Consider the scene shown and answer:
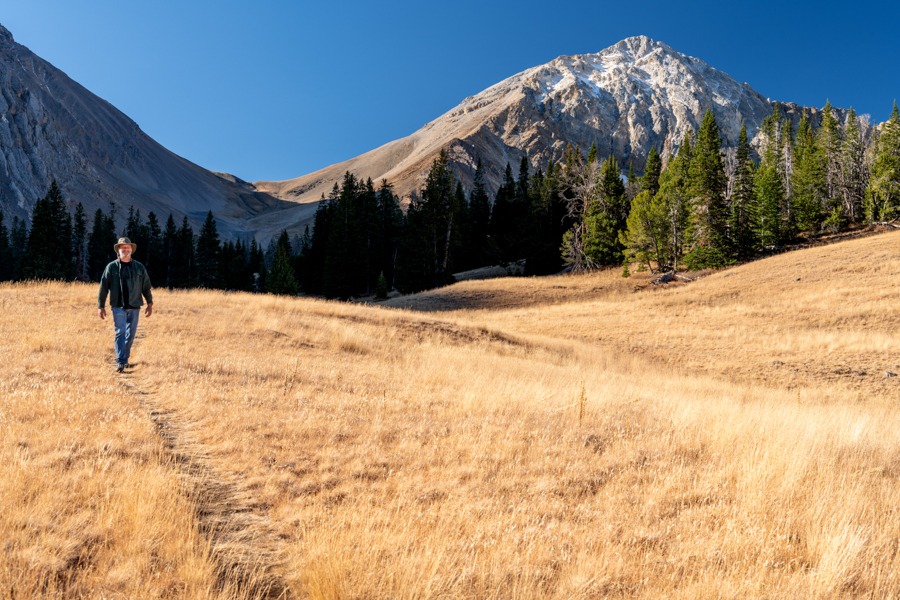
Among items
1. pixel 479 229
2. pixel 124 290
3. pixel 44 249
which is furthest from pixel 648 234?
pixel 44 249

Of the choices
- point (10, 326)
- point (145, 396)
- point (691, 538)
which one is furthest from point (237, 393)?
point (10, 326)

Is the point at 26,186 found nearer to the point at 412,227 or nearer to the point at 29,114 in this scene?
the point at 29,114

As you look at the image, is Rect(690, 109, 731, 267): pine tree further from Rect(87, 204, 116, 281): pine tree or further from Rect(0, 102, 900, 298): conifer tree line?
Rect(87, 204, 116, 281): pine tree

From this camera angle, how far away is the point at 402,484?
4562 mm

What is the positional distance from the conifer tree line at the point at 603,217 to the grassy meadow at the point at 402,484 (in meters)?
40.3

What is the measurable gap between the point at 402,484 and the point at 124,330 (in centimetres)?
776

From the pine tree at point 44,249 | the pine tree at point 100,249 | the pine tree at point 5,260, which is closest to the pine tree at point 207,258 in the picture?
the pine tree at point 44,249

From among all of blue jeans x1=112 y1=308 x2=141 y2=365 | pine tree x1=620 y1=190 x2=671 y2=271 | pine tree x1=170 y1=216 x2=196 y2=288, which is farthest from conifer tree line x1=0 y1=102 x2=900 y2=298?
blue jeans x1=112 y1=308 x2=141 y2=365

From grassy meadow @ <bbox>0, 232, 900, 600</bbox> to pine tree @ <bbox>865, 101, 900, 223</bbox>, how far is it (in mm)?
55145

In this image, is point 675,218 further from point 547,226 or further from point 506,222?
point 506,222

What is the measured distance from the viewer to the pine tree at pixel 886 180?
5078cm

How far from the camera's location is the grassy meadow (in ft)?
10.3

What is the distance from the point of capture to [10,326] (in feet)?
37.6

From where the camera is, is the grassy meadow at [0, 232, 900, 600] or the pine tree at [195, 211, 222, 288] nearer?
the grassy meadow at [0, 232, 900, 600]
